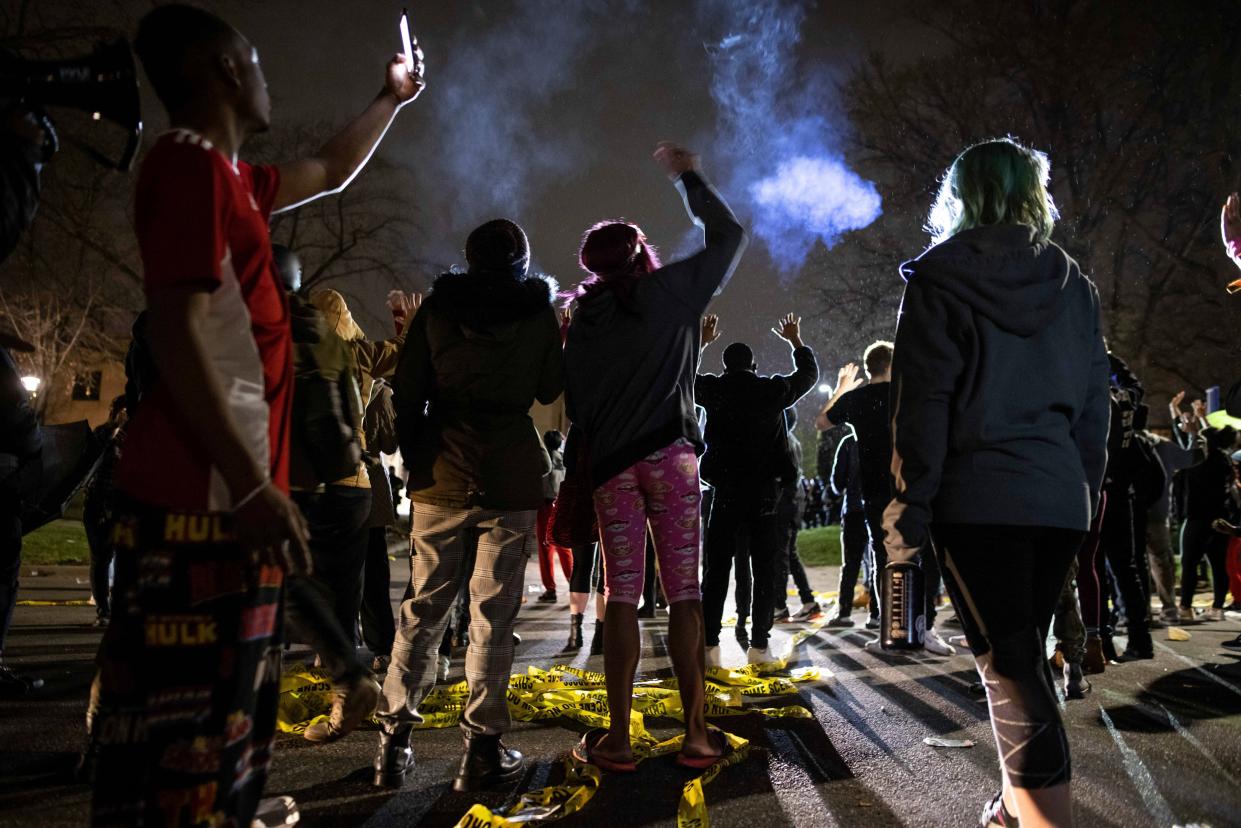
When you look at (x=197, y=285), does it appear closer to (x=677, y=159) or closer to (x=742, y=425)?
(x=677, y=159)

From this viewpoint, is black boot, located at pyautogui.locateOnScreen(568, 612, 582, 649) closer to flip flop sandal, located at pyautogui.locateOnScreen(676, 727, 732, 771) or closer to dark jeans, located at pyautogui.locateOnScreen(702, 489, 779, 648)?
dark jeans, located at pyautogui.locateOnScreen(702, 489, 779, 648)

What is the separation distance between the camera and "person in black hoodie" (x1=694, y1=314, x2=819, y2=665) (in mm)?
6086

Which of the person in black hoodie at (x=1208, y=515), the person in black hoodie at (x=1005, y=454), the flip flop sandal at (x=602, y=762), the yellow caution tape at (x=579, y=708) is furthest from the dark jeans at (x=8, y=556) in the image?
the person in black hoodie at (x=1208, y=515)

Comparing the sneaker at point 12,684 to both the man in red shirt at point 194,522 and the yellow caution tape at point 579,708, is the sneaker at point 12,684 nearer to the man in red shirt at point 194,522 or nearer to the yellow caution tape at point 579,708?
the yellow caution tape at point 579,708

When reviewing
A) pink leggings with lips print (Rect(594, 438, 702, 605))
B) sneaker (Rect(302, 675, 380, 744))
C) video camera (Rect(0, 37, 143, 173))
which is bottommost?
sneaker (Rect(302, 675, 380, 744))

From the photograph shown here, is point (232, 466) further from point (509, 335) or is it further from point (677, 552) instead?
point (677, 552)

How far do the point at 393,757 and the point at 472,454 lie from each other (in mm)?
1252

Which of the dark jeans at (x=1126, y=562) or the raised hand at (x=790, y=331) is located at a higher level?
the raised hand at (x=790, y=331)

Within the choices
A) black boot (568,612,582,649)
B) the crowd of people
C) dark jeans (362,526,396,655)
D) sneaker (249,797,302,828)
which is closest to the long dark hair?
the crowd of people

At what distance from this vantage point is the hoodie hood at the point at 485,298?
3510 millimetres

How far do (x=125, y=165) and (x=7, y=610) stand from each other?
145 inches

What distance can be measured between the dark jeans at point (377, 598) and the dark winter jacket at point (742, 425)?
2.42m

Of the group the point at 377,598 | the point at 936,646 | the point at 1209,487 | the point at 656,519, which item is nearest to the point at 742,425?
the point at 936,646

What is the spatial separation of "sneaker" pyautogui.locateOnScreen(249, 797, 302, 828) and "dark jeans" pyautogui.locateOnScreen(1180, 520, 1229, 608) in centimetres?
958
